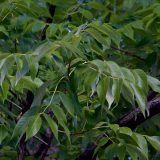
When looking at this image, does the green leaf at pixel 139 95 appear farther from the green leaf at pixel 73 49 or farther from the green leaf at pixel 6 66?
the green leaf at pixel 6 66

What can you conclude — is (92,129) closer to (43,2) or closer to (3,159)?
(3,159)

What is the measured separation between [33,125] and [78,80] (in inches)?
7.4

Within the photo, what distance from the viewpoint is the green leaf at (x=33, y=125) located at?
1.22m

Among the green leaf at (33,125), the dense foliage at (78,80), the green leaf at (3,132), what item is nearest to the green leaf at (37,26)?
the dense foliage at (78,80)

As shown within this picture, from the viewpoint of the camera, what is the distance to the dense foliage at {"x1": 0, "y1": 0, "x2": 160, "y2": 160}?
1241 millimetres

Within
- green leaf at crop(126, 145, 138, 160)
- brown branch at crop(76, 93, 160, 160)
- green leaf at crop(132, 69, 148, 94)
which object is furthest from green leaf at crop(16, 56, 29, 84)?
brown branch at crop(76, 93, 160, 160)

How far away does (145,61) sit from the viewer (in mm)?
1893

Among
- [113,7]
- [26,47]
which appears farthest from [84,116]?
[113,7]

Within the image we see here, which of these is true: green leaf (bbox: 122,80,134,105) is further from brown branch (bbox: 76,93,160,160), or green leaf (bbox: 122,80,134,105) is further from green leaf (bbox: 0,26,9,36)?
green leaf (bbox: 0,26,9,36)

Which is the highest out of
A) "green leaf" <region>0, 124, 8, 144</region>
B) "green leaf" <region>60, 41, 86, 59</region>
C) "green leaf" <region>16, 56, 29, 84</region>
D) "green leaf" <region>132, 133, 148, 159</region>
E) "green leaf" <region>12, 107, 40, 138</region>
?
"green leaf" <region>60, 41, 86, 59</region>

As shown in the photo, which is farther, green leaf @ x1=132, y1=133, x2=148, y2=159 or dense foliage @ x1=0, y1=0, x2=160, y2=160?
green leaf @ x1=132, y1=133, x2=148, y2=159

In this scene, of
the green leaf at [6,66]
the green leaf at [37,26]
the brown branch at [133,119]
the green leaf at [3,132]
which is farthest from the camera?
the green leaf at [37,26]

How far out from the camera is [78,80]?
4.15 feet

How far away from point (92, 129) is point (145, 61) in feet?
1.63
